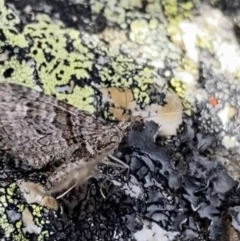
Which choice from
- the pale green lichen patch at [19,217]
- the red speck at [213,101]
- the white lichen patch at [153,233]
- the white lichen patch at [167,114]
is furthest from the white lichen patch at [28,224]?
the red speck at [213,101]

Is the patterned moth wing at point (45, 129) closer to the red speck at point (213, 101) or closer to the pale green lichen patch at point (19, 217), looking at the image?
the pale green lichen patch at point (19, 217)

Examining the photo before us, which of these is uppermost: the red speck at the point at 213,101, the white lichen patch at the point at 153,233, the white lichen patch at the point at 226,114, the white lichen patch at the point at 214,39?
the white lichen patch at the point at 214,39

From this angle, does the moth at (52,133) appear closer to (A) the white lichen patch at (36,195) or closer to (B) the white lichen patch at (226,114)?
(A) the white lichen patch at (36,195)

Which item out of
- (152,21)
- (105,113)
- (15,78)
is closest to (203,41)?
(152,21)

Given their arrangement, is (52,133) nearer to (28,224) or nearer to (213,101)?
(28,224)

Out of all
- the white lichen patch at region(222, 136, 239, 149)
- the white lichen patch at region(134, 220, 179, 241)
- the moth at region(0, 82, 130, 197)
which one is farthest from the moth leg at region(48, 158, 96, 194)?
the white lichen patch at region(222, 136, 239, 149)

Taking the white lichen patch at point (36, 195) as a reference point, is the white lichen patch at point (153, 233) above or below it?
below

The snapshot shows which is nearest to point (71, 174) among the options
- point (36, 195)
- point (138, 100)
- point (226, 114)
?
point (36, 195)

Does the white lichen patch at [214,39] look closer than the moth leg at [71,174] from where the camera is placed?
No
